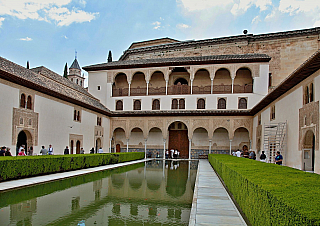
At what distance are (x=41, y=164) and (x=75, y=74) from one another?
55274 millimetres

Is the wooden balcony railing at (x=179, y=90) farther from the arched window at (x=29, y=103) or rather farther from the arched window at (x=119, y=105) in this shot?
the arched window at (x=29, y=103)

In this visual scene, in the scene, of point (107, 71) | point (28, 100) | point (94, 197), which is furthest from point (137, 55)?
point (94, 197)

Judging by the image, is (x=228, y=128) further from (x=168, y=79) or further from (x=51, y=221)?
(x=51, y=221)

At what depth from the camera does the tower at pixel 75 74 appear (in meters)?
63.7

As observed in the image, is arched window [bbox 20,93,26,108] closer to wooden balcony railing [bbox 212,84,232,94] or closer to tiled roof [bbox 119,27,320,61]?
wooden balcony railing [bbox 212,84,232,94]

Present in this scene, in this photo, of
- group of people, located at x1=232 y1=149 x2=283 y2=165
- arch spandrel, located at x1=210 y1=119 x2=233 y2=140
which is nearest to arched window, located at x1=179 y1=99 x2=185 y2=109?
arch spandrel, located at x1=210 y1=119 x2=233 y2=140

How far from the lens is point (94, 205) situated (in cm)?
666

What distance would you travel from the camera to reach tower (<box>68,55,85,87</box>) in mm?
63656

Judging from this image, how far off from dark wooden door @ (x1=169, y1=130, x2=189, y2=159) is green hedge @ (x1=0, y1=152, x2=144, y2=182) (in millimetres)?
12186

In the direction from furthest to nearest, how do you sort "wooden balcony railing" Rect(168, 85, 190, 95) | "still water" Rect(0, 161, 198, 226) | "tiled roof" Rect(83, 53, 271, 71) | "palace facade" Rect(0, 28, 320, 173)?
"wooden balcony railing" Rect(168, 85, 190, 95) → "tiled roof" Rect(83, 53, 271, 71) → "palace facade" Rect(0, 28, 320, 173) → "still water" Rect(0, 161, 198, 226)

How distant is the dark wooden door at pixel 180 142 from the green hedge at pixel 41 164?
1219 cm

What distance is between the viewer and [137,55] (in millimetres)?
35438

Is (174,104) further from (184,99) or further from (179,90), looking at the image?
(179,90)

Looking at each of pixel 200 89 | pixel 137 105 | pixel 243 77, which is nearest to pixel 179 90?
pixel 200 89
